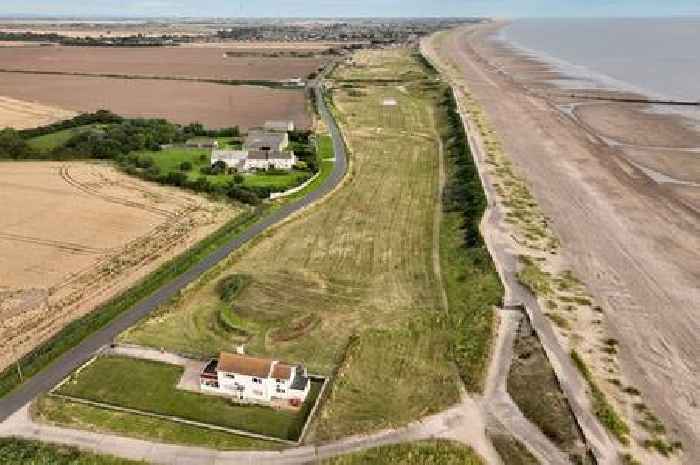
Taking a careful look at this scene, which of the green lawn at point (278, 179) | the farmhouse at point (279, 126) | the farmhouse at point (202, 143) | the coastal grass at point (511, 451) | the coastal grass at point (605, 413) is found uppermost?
the farmhouse at point (279, 126)

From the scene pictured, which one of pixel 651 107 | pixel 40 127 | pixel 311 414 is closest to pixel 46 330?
pixel 311 414

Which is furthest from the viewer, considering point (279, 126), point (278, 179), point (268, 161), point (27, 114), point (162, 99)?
point (162, 99)

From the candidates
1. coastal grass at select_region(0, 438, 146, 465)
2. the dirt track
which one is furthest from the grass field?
coastal grass at select_region(0, 438, 146, 465)

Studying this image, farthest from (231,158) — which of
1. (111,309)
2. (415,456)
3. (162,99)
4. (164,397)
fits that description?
(162,99)

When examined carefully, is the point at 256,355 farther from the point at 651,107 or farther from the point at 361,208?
the point at 651,107

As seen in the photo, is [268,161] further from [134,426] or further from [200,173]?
[134,426]

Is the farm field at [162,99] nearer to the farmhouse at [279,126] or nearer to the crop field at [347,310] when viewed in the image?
the farmhouse at [279,126]

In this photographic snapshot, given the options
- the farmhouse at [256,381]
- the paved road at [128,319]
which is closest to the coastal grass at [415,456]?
the farmhouse at [256,381]
